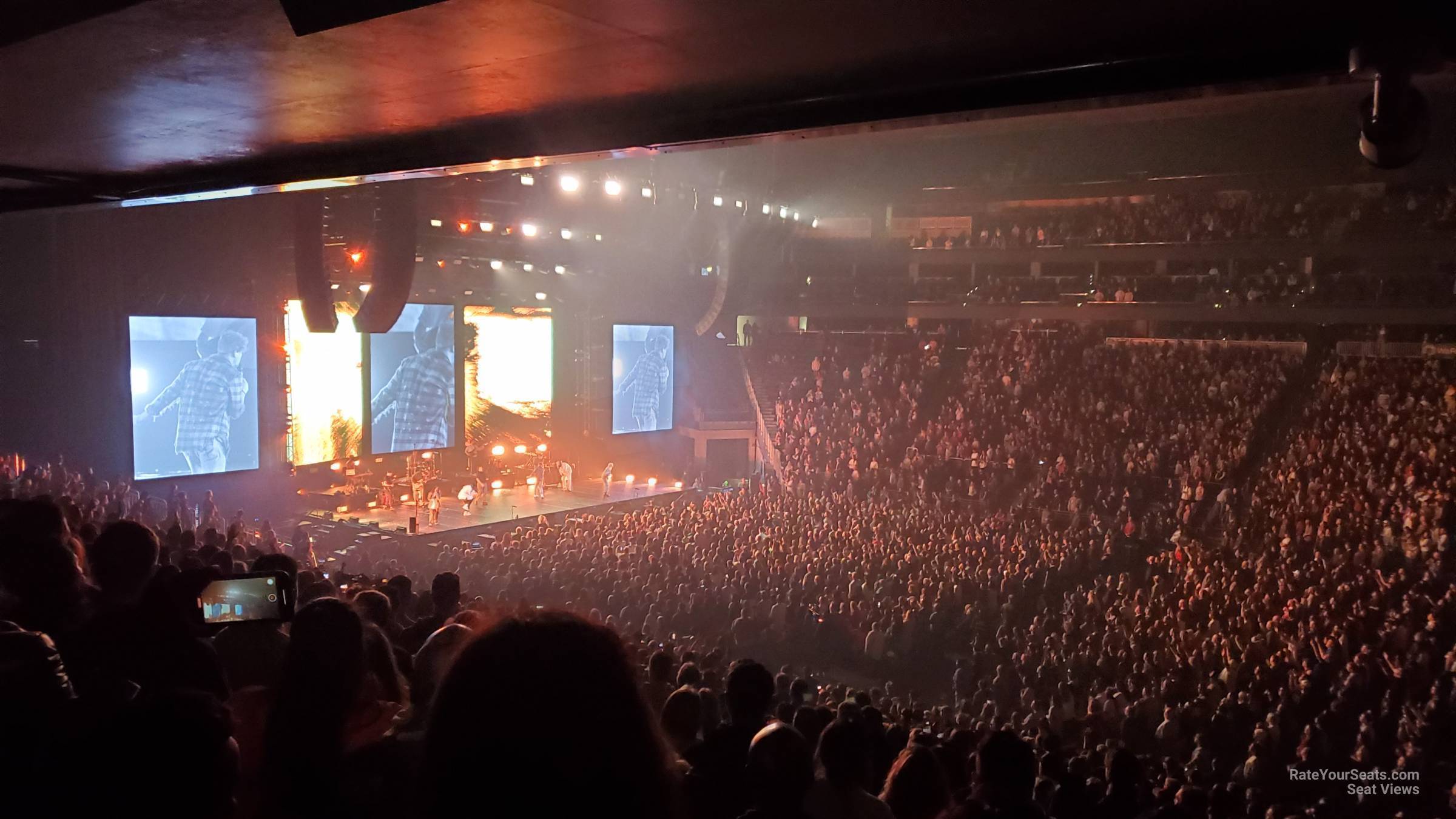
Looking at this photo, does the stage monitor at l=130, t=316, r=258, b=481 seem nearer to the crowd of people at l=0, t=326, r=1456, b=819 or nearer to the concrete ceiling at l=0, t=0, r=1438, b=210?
the crowd of people at l=0, t=326, r=1456, b=819

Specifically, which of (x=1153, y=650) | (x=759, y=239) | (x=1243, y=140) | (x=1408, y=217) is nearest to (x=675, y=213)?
(x=759, y=239)

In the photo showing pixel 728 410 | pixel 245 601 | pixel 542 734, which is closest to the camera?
pixel 542 734

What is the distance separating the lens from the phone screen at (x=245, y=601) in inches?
112

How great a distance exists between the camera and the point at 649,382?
76.4ft

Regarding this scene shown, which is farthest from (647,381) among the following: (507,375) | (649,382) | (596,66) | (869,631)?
(596,66)

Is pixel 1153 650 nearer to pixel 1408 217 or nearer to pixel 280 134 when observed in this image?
pixel 280 134

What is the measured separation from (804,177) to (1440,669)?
22.5 meters

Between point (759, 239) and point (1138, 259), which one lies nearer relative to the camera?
point (1138, 259)

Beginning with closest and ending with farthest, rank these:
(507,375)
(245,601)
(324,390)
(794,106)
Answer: (245,601) → (794,106) → (324,390) → (507,375)

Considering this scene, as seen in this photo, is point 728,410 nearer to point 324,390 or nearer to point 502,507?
point 502,507

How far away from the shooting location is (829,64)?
315 centimetres

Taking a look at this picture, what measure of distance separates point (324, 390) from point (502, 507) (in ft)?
13.0

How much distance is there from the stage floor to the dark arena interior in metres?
0.23

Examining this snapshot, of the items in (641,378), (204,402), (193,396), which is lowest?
(204,402)
